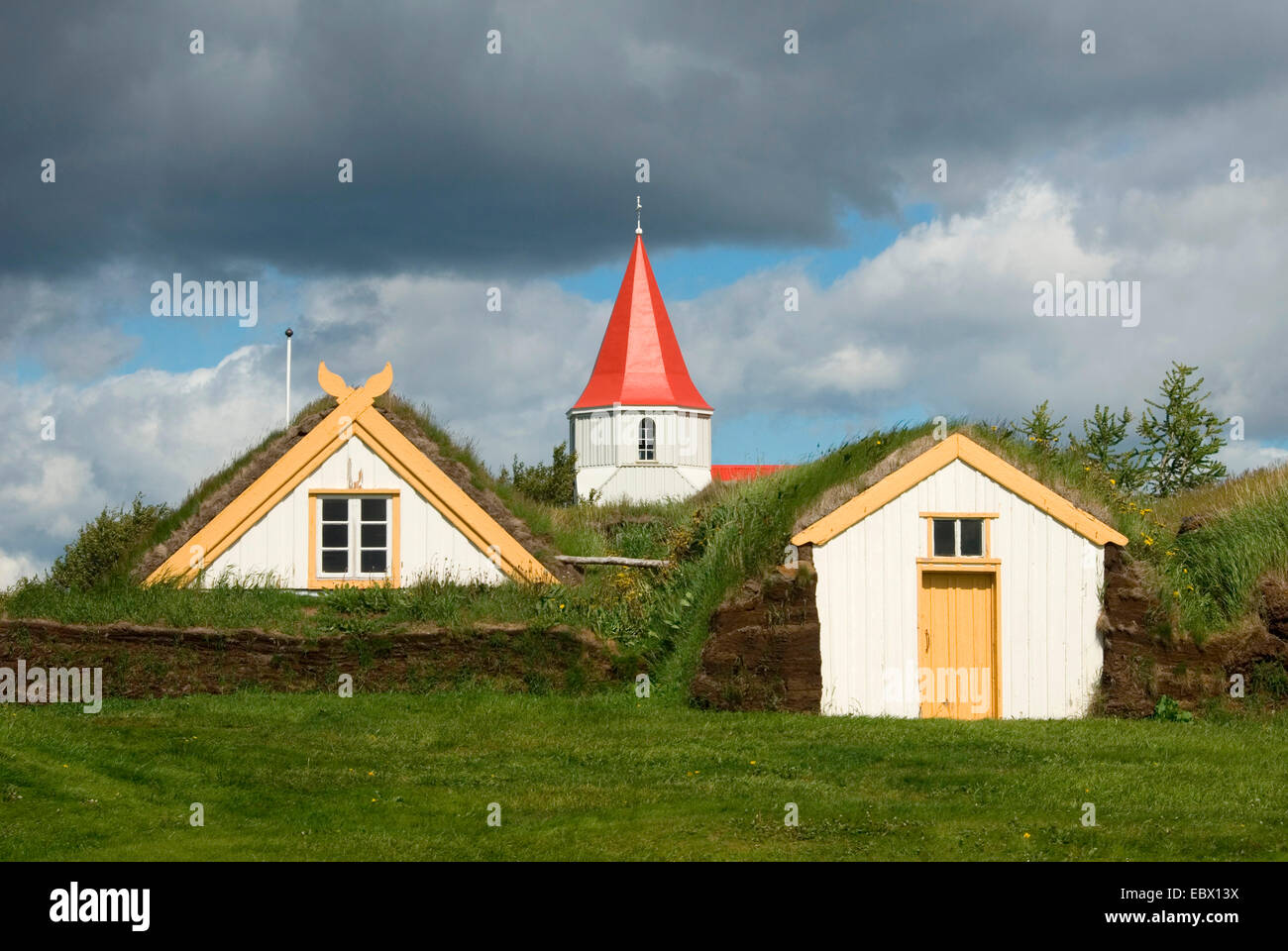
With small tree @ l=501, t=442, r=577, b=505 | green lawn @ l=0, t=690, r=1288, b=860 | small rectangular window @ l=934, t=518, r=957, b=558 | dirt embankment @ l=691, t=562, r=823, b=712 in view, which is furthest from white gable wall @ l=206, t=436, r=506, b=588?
small tree @ l=501, t=442, r=577, b=505

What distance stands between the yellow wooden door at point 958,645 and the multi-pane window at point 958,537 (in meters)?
0.29

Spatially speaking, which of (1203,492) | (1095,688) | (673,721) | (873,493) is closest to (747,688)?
(673,721)

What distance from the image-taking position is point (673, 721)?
17.8 metres

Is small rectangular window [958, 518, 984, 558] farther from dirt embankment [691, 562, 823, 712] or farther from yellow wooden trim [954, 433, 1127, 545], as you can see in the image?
dirt embankment [691, 562, 823, 712]

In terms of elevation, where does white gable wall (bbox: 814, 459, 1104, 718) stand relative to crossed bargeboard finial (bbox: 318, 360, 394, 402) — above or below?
below

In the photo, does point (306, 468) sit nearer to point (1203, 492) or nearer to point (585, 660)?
point (585, 660)

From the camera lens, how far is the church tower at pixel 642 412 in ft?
289

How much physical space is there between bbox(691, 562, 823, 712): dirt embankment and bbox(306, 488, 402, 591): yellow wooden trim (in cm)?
584

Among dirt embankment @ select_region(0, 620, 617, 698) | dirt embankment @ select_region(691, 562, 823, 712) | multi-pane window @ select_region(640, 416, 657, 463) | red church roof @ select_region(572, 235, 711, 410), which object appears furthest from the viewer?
multi-pane window @ select_region(640, 416, 657, 463)

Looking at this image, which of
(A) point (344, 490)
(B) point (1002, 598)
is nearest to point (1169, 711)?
(B) point (1002, 598)

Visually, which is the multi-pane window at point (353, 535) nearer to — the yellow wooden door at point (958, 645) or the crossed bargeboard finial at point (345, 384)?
the crossed bargeboard finial at point (345, 384)

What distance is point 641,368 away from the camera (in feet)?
291

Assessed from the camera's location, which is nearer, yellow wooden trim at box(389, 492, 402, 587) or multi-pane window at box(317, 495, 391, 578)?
yellow wooden trim at box(389, 492, 402, 587)

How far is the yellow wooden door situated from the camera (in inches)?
762
